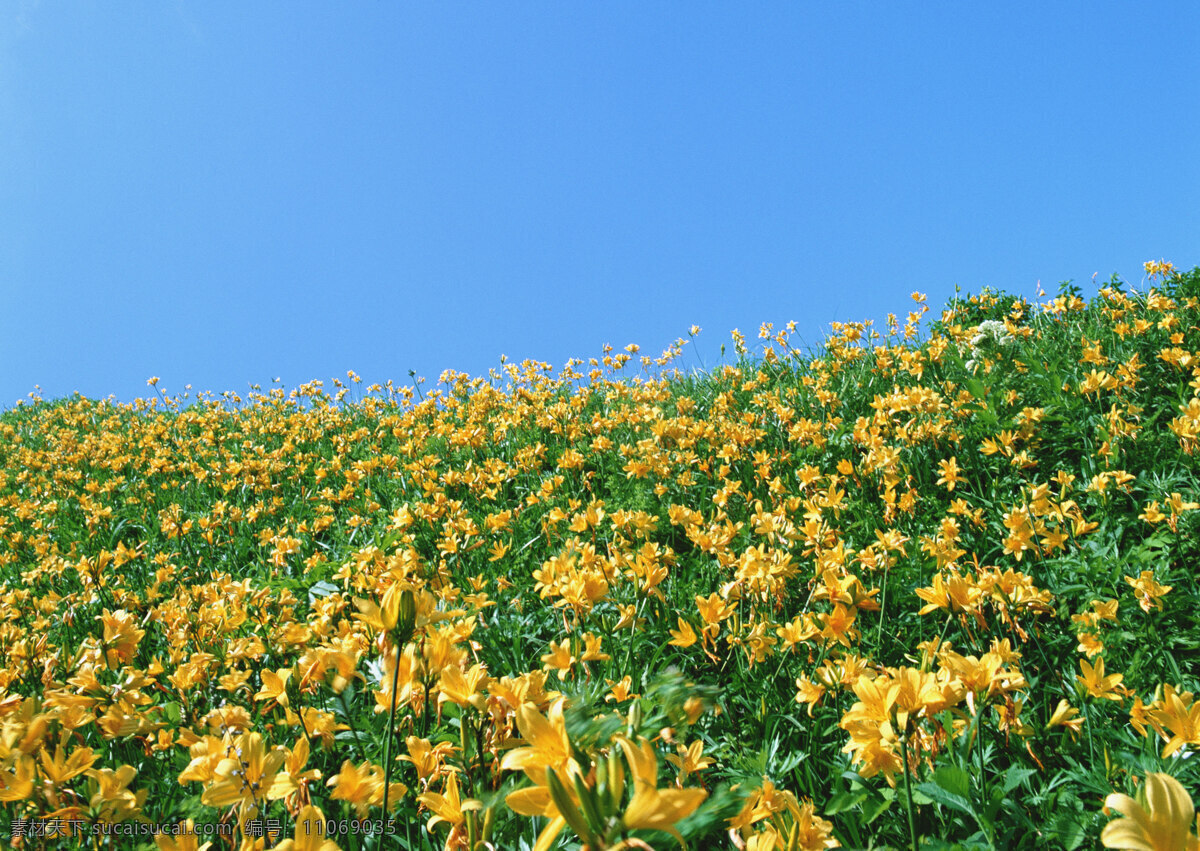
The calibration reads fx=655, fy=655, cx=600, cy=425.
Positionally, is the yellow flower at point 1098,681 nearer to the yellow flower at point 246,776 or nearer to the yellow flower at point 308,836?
the yellow flower at point 308,836

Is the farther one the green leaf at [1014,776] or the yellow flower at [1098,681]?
the yellow flower at [1098,681]

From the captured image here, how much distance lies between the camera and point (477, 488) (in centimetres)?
512

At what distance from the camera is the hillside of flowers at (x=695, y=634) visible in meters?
1.38

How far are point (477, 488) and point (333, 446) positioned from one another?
3671 millimetres

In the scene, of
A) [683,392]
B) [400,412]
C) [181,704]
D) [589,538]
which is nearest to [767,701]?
[589,538]

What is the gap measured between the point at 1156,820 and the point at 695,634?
4.73 ft

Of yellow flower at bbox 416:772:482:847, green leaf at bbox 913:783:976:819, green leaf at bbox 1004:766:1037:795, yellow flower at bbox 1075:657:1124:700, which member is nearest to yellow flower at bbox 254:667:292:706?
yellow flower at bbox 416:772:482:847

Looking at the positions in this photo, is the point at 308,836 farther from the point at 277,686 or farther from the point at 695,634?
the point at 695,634

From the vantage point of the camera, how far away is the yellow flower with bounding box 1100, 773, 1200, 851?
85 cm

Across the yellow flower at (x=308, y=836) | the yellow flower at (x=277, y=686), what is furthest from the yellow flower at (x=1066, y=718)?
the yellow flower at (x=277, y=686)

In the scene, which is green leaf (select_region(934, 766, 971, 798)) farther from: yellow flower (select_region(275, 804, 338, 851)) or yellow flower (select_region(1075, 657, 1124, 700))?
yellow flower (select_region(275, 804, 338, 851))

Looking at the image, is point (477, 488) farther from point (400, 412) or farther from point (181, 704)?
point (400, 412)

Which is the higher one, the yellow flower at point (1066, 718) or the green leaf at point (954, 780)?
the yellow flower at point (1066, 718)

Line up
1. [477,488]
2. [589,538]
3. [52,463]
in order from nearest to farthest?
1. [589,538]
2. [477,488]
3. [52,463]
